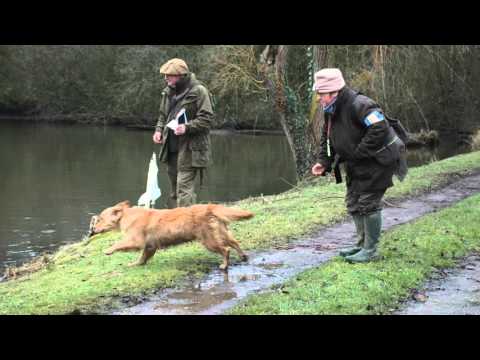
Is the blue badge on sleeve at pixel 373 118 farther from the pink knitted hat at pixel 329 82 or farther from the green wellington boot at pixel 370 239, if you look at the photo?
the green wellington boot at pixel 370 239

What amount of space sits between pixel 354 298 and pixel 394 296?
43 centimetres

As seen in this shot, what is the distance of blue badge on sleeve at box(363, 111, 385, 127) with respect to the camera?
22.0ft

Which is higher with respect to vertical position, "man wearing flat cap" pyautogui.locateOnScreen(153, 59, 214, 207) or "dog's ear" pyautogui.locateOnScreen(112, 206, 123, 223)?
"man wearing flat cap" pyautogui.locateOnScreen(153, 59, 214, 207)

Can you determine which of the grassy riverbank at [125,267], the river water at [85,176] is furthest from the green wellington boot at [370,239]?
the river water at [85,176]

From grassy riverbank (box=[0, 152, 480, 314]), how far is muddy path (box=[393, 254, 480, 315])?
2349 mm

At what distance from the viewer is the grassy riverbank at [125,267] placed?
6371mm

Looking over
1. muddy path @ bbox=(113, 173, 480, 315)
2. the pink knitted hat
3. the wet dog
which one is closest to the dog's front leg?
the wet dog

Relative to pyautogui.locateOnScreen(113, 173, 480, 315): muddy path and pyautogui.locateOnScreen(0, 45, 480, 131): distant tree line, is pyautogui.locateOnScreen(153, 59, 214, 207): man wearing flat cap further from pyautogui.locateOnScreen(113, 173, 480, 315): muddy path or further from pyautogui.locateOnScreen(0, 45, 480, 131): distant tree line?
pyautogui.locateOnScreen(0, 45, 480, 131): distant tree line

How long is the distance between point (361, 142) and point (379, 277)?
136cm

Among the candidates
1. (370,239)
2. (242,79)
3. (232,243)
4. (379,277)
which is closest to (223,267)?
(232,243)

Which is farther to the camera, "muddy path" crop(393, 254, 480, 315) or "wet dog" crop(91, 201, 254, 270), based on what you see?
"wet dog" crop(91, 201, 254, 270)

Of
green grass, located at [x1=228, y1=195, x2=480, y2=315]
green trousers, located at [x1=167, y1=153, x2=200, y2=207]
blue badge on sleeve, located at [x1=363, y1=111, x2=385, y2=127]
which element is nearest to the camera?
green grass, located at [x1=228, y1=195, x2=480, y2=315]
